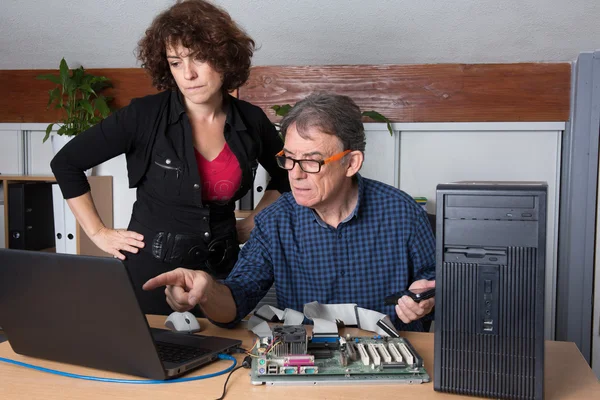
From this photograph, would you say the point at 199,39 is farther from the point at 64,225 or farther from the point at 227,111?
the point at 64,225

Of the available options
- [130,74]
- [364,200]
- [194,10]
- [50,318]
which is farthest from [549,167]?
[50,318]

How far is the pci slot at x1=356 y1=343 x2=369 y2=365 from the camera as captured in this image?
3.69 feet

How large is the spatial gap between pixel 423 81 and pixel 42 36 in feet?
7.06

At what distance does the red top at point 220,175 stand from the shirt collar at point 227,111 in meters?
0.08

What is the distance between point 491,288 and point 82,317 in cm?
69

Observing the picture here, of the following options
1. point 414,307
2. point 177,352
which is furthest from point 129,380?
point 414,307

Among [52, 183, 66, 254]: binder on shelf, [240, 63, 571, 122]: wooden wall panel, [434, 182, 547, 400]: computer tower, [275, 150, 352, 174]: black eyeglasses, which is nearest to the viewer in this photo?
[434, 182, 547, 400]: computer tower

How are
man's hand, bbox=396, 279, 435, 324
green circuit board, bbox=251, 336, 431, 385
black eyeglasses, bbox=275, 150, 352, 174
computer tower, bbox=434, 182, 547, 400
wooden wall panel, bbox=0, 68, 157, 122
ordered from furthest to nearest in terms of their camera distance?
1. wooden wall panel, bbox=0, 68, 157, 122
2. black eyeglasses, bbox=275, 150, 352, 174
3. man's hand, bbox=396, 279, 435, 324
4. green circuit board, bbox=251, 336, 431, 385
5. computer tower, bbox=434, 182, 547, 400

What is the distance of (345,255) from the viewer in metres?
1.69

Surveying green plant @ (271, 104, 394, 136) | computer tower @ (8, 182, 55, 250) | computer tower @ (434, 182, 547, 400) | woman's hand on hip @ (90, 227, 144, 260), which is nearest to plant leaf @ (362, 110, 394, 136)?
green plant @ (271, 104, 394, 136)

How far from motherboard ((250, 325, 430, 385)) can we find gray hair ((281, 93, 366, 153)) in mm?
602

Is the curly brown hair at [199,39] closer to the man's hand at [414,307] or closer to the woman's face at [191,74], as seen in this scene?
the woman's face at [191,74]

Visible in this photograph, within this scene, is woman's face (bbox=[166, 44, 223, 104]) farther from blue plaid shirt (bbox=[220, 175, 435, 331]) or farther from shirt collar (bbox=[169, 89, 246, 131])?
blue plaid shirt (bbox=[220, 175, 435, 331])

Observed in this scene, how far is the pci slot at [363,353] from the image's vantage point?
1.12m
